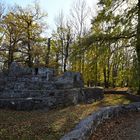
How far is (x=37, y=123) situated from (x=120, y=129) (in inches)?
116

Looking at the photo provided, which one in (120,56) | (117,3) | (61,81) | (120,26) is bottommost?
(61,81)

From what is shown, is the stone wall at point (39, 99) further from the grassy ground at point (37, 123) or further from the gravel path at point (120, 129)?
Answer: the gravel path at point (120, 129)

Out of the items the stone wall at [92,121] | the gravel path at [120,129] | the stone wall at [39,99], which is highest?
the stone wall at [39,99]

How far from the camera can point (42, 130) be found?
1041 centimetres

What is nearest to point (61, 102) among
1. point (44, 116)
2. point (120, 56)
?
point (44, 116)

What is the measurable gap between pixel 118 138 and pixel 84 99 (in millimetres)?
10998

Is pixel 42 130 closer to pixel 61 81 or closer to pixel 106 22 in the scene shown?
pixel 61 81

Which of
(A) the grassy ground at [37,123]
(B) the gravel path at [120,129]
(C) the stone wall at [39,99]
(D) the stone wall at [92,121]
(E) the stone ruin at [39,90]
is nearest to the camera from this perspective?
(D) the stone wall at [92,121]

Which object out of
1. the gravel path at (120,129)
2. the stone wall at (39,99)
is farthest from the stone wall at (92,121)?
the stone wall at (39,99)

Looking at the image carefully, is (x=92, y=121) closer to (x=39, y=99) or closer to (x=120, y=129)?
(x=120, y=129)

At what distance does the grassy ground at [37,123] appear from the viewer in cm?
967

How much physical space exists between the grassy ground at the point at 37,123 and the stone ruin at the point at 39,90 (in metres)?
0.72

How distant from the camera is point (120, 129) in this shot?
10.9 meters

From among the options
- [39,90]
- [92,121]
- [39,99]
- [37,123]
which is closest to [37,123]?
[37,123]
